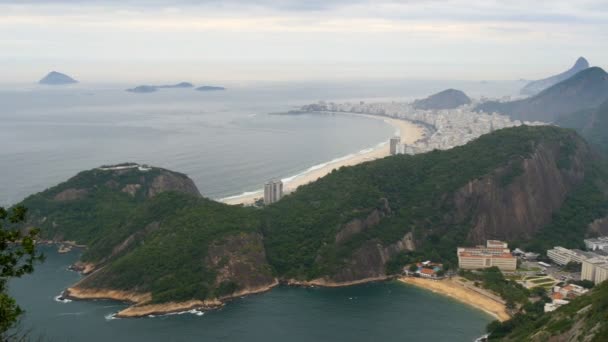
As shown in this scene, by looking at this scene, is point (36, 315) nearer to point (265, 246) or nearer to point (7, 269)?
point (265, 246)

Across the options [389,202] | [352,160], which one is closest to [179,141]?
[352,160]

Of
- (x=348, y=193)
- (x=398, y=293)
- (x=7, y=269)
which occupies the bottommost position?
(x=398, y=293)

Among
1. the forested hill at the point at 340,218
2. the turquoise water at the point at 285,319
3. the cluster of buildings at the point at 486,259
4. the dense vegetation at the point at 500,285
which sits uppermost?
the forested hill at the point at 340,218

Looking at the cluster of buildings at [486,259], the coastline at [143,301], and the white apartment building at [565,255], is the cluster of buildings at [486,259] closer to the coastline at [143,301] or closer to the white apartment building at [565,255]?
the white apartment building at [565,255]

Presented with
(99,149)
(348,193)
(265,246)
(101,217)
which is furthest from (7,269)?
(99,149)

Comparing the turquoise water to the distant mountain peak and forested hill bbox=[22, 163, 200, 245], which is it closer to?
forested hill bbox=[22, 163, 200, 245]

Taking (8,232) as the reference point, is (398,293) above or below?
below

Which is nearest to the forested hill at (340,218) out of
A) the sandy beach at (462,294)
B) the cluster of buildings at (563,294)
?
the sandy beach at (462,294)
